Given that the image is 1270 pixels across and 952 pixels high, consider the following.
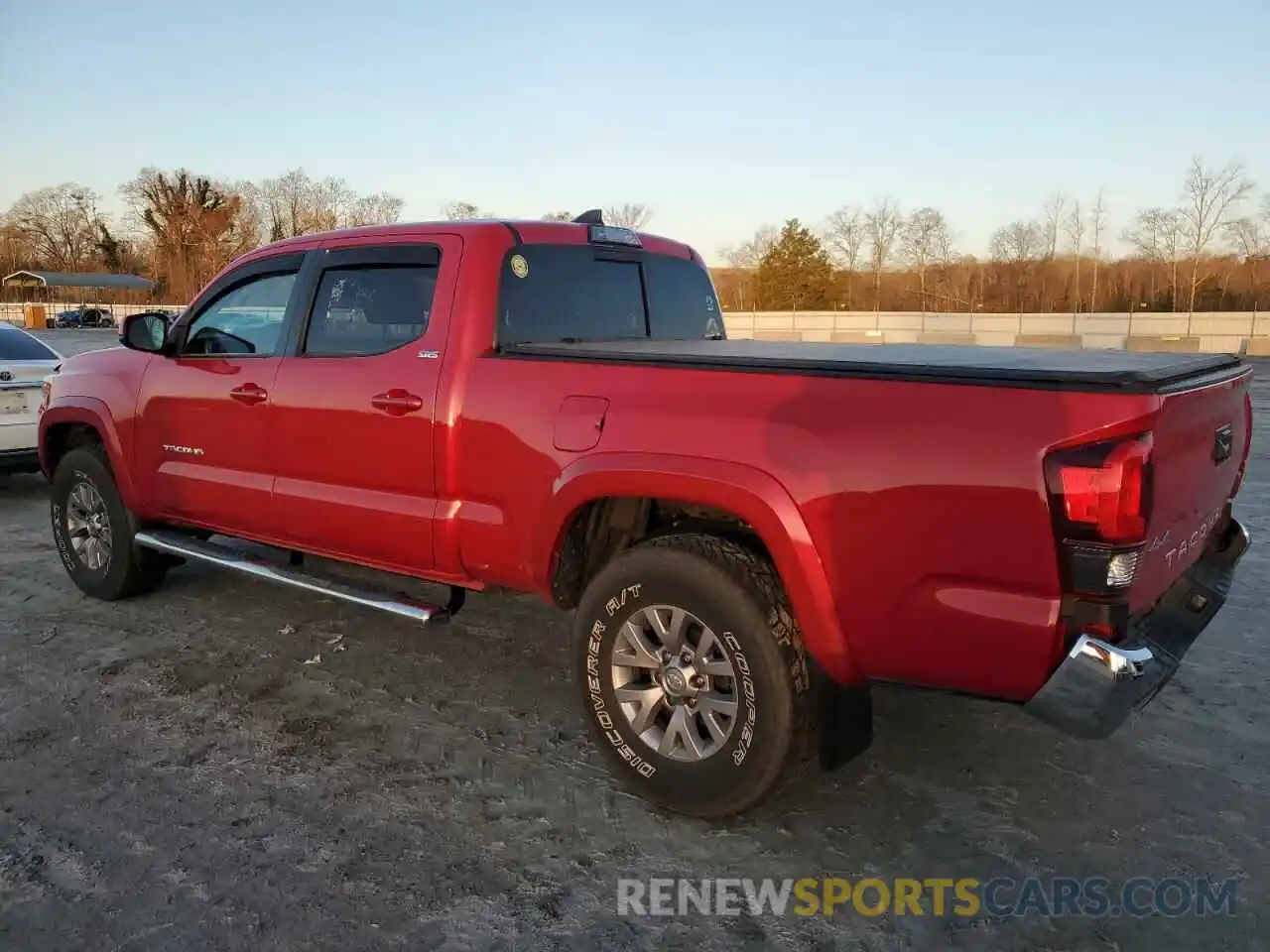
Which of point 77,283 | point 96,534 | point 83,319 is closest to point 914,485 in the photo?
point 96,534

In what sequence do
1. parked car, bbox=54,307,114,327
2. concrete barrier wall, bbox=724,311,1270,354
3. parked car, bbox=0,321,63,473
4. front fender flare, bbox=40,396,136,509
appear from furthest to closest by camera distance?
parked car, bbox=54,307,114,327, concrete barrier wall, bbox=724,311,1270,354, parked car, bbox=0,321,63,473, front fender flare, bbox=40,396,136,509

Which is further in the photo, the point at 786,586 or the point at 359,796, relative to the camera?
the point at 359,796

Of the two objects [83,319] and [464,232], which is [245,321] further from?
[83,319]

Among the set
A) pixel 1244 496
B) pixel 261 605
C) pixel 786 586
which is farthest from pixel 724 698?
pixel 1244 496

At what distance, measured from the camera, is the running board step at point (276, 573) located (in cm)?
395

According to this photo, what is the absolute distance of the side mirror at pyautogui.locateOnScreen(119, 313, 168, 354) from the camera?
5.06 m

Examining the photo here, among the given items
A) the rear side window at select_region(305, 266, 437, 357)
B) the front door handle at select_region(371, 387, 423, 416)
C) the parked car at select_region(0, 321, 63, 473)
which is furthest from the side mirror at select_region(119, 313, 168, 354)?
the parked car at select_region(0, 321, 63, 473)

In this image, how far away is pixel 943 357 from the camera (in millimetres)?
3238

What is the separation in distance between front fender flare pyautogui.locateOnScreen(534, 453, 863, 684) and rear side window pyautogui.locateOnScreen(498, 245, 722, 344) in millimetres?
1035

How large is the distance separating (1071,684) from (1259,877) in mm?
1022

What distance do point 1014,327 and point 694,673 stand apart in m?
44.5

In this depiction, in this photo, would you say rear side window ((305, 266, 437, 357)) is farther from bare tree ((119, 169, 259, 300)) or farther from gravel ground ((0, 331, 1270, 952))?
bare tree ((119, 169, 259, 300))

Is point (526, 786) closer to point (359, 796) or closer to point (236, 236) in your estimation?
point (359, 796)

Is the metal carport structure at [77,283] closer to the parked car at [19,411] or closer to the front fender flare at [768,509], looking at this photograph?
the parked car at [19,411]
